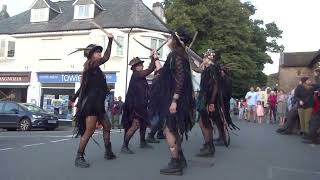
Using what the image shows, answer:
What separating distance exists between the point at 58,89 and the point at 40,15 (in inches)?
275

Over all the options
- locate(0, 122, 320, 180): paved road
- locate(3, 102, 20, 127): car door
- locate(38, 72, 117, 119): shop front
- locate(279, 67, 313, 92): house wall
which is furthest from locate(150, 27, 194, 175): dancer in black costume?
locate(279, 67, 313, 92): house wall

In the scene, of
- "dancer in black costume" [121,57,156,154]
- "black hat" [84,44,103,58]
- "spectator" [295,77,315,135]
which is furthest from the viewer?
"spectator" [295,77,315,135]

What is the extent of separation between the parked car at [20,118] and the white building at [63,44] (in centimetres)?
1131

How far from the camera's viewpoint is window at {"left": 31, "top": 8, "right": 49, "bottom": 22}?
134ft

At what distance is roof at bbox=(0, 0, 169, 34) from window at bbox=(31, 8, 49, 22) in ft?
1.48

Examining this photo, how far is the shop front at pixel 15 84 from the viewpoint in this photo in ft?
131

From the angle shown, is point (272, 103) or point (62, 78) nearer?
point (272, 103)

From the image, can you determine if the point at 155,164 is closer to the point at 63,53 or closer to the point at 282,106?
the point at 282,106

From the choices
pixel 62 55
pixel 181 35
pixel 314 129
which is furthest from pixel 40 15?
pixel 181 35

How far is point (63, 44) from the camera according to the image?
3812 centimetres

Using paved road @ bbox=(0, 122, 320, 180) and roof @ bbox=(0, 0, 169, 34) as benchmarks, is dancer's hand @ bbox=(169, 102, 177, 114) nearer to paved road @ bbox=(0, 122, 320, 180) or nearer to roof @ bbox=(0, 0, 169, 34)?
paved road @ bbox=(0, 122, 320, 180)

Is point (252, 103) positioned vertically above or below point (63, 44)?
below

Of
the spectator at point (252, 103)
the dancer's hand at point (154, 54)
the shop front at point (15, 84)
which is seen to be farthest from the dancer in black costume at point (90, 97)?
the shop front at point (15, 84)

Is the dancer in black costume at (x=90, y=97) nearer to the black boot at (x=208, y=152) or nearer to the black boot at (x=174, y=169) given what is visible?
the black boot at (x=174, y=169)
